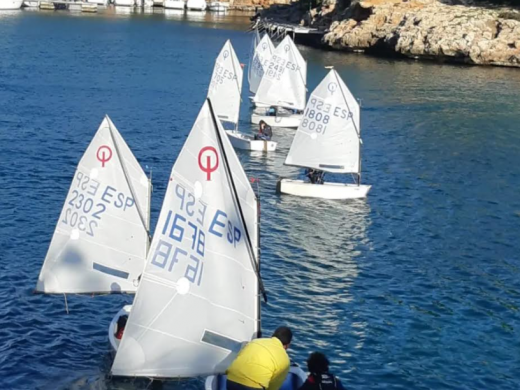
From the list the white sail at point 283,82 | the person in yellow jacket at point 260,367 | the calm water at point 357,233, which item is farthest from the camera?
the white sail at point 283,82

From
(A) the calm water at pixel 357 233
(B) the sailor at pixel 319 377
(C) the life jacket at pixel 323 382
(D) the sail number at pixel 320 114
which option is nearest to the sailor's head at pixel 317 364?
(B) the sailor at pixel 319 377

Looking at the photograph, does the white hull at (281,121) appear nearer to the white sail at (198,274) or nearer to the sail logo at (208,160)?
the white sail at (198,274)

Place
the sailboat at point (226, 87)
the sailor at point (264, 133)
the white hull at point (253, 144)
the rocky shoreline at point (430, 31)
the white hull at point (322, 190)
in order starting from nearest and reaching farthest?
the white hull at point (322, 190)
the white hull at point (253, 144)
the sailor at point (264, 133)
the sailboat at point (226, 87)
the rocky shoreline at point (430, 31)

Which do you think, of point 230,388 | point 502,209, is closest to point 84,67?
point 502,209

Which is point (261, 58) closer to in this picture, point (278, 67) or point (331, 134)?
point (278, 67)

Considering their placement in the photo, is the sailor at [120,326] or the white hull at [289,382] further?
the sailor at [120,326]

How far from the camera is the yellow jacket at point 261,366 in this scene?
746 inches

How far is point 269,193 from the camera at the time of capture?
2029 inches

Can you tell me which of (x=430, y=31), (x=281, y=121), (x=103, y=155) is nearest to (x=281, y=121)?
(x=281, y=121)

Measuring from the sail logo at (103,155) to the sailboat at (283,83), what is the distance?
4581cm

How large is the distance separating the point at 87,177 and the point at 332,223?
1978 centimetres

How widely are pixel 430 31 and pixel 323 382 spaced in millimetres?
105651

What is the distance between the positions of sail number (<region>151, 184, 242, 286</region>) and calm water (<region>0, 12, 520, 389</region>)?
19.5 ft

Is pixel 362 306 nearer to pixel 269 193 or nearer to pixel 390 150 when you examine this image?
pixel 269 193
